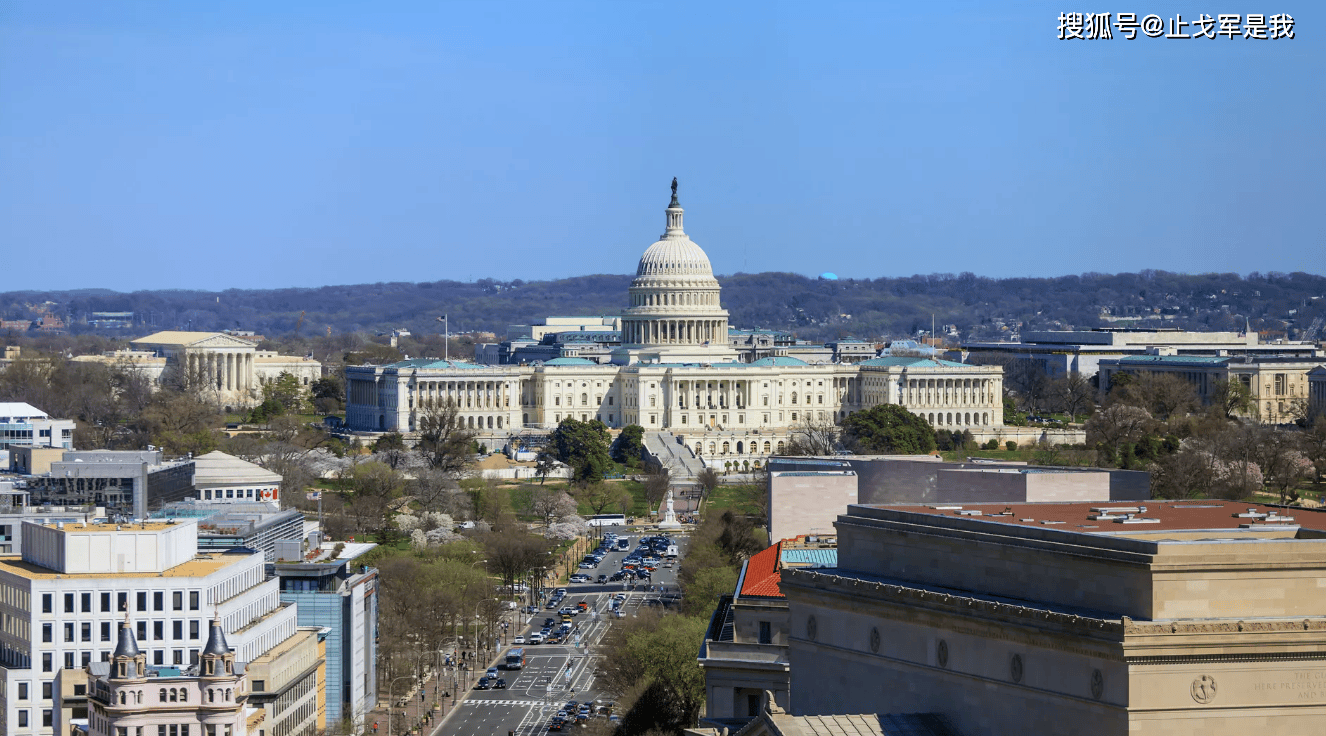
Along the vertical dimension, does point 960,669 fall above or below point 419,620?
above

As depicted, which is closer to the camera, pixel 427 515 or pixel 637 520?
pixel 427 515

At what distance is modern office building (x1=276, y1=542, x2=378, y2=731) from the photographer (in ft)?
241

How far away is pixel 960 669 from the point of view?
33844 millimetres

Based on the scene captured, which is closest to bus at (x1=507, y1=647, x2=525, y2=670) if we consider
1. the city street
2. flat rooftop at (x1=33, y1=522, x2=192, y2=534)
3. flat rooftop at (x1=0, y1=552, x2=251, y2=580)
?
the city street

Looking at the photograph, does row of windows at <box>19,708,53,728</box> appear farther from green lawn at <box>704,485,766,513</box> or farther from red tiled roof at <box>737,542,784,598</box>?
green lawn at <box>704,485,766,513</box>

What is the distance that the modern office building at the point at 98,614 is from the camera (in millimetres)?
62406

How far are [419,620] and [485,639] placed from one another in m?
7.06

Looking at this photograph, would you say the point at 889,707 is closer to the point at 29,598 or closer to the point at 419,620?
the point at 29,598

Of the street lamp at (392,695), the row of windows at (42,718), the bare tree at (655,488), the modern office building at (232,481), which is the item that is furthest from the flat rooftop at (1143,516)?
the bare tree at (655,488)

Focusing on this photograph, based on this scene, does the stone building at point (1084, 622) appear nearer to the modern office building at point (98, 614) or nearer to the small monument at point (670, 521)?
the modern office building at point (98, 614)

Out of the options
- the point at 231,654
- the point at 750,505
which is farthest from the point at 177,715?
the point at 750,505

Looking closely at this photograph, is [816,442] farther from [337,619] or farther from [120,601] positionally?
[120,601]

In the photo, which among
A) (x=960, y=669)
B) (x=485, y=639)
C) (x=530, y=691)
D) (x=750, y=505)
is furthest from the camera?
(x=750, y=505)

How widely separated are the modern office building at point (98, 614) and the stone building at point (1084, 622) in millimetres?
29407
